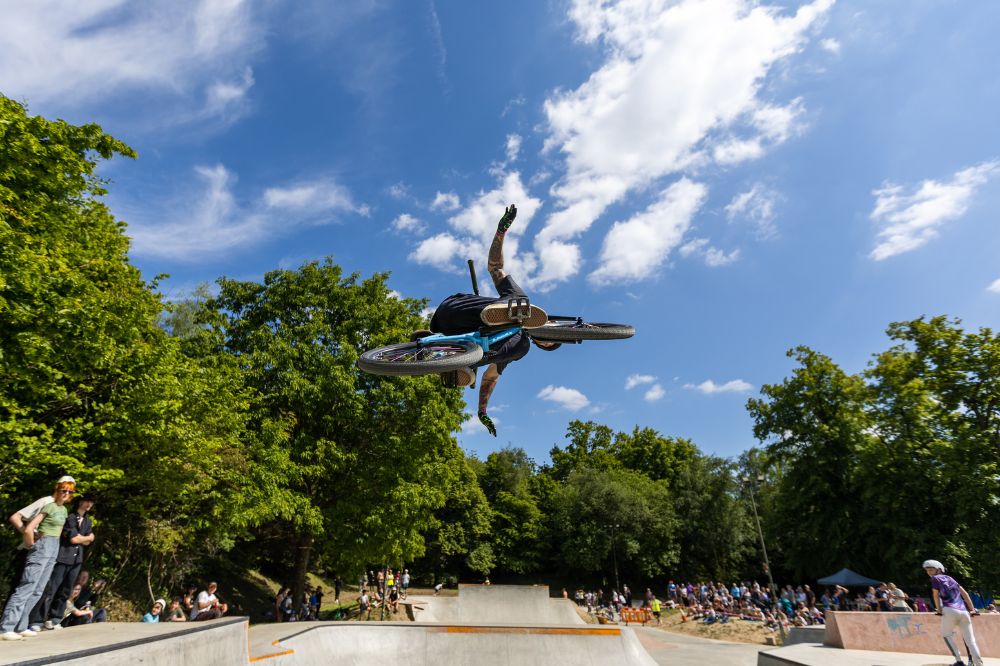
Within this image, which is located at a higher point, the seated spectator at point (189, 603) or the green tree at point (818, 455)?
the green tree at point (818, 455)

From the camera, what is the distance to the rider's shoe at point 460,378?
656 centimetres

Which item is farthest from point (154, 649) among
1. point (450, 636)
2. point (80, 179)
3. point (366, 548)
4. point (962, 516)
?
point (962, 516)

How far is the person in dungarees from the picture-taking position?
6.34 m

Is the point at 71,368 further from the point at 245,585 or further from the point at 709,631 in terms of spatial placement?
the point at 709,631

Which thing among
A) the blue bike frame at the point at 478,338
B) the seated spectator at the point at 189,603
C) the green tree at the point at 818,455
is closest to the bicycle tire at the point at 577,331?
the blue bike frame at the point at 478,338

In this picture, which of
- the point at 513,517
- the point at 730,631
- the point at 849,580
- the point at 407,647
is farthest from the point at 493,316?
the point at 513,517

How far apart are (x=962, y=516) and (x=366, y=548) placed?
1033 inches

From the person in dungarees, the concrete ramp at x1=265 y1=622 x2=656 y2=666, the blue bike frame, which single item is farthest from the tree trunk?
the blue bike frame

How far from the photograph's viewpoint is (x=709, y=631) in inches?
923

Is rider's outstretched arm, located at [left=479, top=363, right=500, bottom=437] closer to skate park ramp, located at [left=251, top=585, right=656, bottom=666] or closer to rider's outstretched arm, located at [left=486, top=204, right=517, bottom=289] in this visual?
rider's outstretched arm, located at [left=486, top=204, right=517, bottom=289]

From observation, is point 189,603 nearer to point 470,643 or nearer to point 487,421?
point 470,643

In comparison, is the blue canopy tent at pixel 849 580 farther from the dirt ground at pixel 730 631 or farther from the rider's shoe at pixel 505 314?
the rider's shoe at pixel 505 314

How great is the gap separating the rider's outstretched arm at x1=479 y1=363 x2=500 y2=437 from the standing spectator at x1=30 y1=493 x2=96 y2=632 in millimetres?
5130

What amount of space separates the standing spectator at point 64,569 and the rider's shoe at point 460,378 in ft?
15.5
